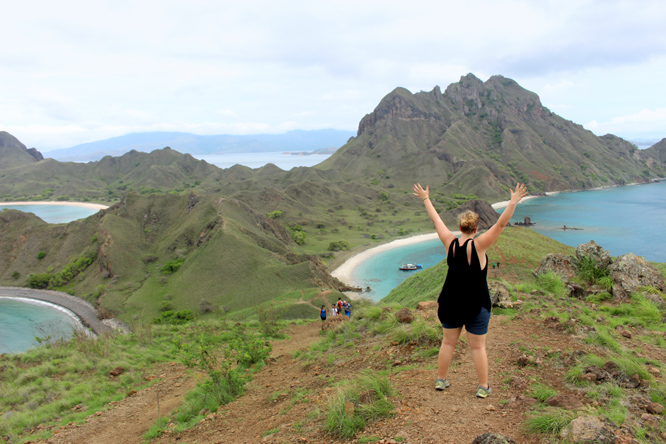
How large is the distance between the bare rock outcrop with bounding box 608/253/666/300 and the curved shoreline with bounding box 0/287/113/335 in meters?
38.1

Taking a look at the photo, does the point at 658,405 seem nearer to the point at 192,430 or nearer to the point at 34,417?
the point at 192,430

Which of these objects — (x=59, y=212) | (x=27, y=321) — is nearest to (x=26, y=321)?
(x=27, y=321)

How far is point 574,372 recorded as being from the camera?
197 inches

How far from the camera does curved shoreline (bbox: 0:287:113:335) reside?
3525 cm

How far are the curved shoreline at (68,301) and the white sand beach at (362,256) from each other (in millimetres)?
28738

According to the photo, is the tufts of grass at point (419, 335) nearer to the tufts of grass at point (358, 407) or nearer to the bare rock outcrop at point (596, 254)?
the tufts of grass at point (358, 407)

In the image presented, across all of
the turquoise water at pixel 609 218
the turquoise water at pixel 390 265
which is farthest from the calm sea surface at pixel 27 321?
the turquoise water at pixel 609 218

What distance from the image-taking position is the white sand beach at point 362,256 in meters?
49.3

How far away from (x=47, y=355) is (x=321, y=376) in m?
11.0

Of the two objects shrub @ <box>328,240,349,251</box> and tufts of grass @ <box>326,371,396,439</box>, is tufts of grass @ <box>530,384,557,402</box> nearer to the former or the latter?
tufts of grass @ <box>326,371,396,439</box>

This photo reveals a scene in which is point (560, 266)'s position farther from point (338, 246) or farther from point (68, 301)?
point (68, 301)

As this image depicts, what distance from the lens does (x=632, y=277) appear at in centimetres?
1041

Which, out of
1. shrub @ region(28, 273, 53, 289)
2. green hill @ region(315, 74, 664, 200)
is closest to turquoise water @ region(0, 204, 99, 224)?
shrub @ region(28, 273, 53, 289)

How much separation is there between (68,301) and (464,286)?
51108 millimetres
